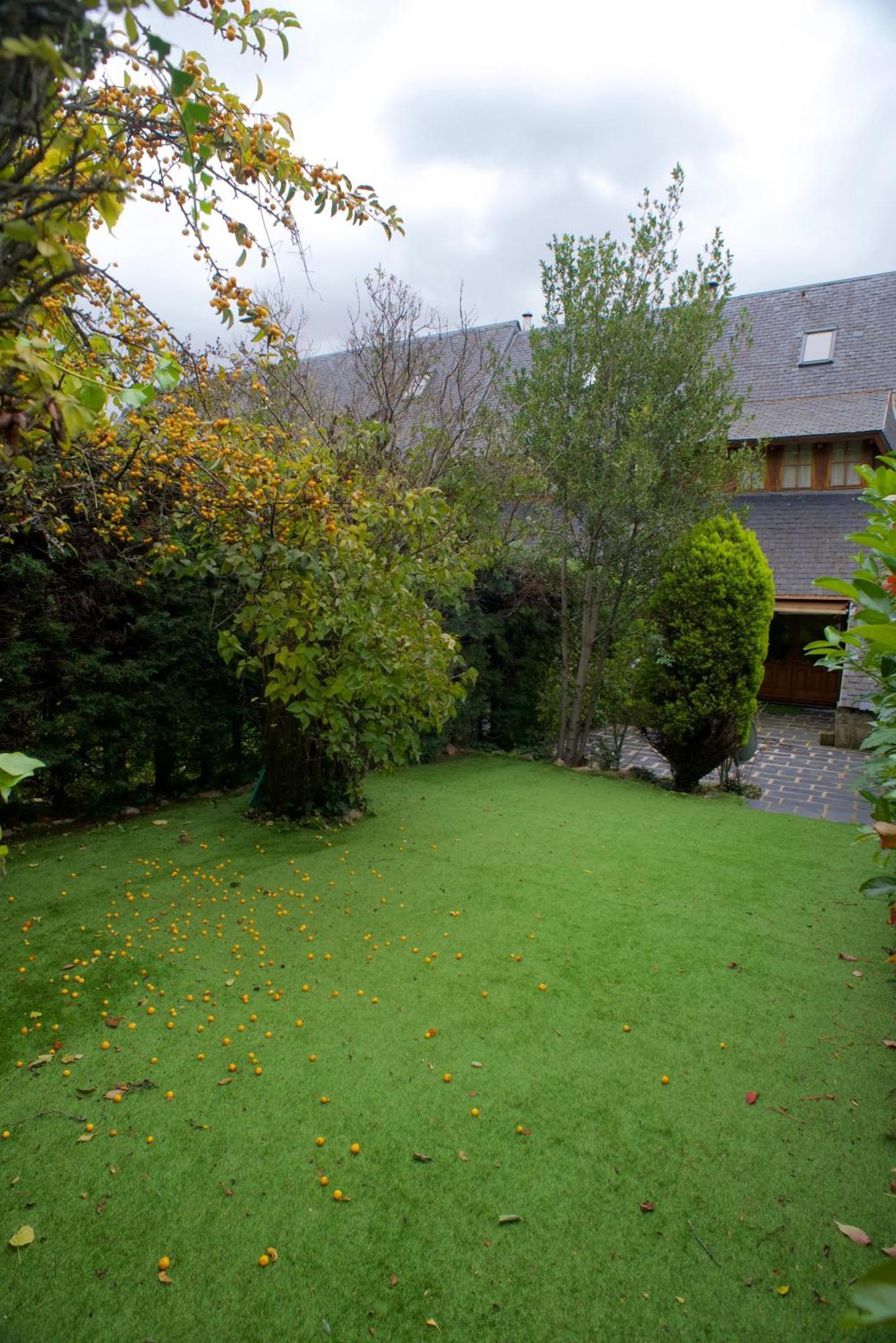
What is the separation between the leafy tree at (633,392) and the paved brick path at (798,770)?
2930mm

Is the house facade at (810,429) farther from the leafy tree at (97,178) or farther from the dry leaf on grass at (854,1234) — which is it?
the dry leaf on grass at (854,1234)

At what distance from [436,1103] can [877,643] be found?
2309 millimetres

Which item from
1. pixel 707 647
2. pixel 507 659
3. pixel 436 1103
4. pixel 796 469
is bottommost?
pixel 436 1103

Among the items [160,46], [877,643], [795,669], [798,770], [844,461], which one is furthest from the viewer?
[795,669]

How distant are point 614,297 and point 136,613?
669 cm

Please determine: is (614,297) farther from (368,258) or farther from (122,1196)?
(122,1196)

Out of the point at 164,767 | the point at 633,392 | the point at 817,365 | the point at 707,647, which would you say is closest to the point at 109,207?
the point at 164,767

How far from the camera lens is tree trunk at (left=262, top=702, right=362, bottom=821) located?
235 inches

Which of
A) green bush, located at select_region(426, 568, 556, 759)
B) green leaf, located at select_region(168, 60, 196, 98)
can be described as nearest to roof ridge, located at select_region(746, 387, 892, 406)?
green bush, located at select_region(426, 568, 556, 759)

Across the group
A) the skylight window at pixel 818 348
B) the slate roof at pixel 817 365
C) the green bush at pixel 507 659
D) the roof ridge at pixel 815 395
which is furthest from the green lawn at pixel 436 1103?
the skylight window at pixel 818 348

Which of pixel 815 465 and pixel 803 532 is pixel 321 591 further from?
pixel 815 465

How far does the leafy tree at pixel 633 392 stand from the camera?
850 centimetres

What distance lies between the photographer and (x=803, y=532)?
15.6 metres

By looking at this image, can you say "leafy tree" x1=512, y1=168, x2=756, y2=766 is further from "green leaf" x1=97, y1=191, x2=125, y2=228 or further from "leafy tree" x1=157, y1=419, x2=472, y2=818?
"green leaf" x1=97, y1=191, x2=125, y2=228
